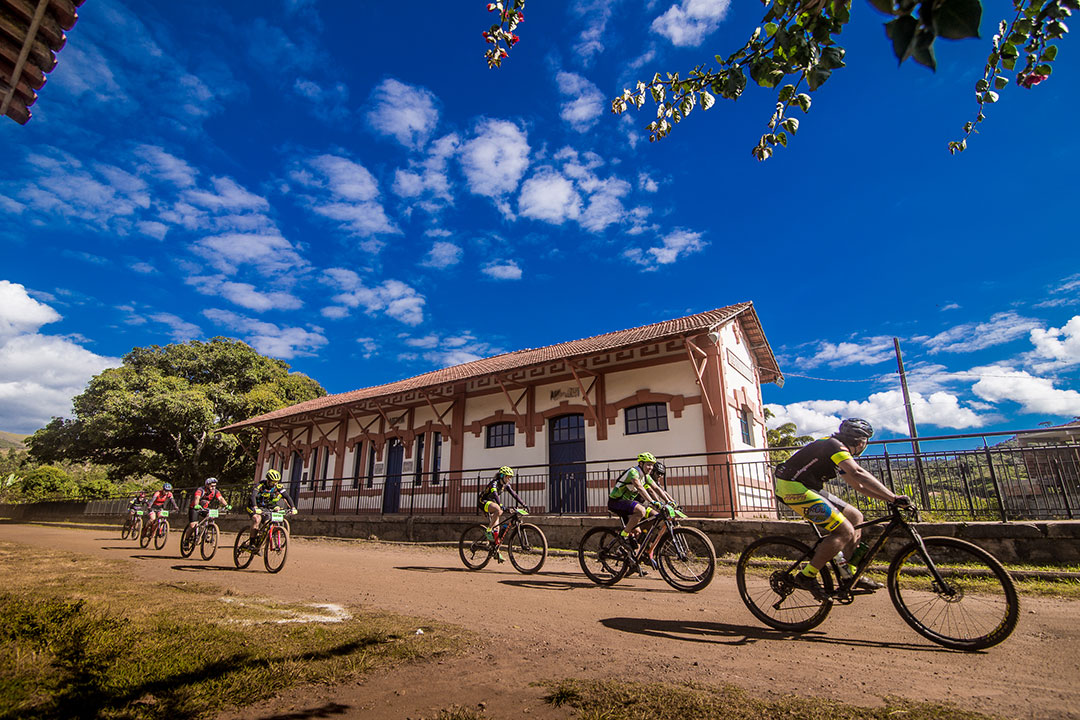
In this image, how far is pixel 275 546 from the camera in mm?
8602

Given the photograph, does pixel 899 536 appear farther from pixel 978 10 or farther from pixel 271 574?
pixel 271 574

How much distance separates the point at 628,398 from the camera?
13789 millimetres

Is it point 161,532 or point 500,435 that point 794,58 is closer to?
point 500,435

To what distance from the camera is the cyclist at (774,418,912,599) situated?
4.20 m

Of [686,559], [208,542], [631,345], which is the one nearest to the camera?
[686,559]

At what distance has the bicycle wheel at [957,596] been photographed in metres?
3.71

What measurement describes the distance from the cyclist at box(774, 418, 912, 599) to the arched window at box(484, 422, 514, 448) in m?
11.6

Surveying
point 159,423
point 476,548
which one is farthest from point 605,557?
point 159,423

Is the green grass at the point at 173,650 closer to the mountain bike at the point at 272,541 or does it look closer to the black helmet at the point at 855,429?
the mountain bike at the point at 272,541

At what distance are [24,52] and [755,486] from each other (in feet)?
45.6

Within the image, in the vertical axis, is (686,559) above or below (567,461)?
below

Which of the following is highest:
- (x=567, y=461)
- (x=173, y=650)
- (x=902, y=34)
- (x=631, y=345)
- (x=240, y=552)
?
(x=631, y=345)

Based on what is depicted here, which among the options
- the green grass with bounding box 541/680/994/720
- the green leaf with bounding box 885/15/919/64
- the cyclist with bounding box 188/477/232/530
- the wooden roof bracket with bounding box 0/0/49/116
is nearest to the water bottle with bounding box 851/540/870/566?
the green grass with bounding box 541/680/994/720

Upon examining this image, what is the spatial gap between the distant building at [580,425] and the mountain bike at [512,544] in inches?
130
